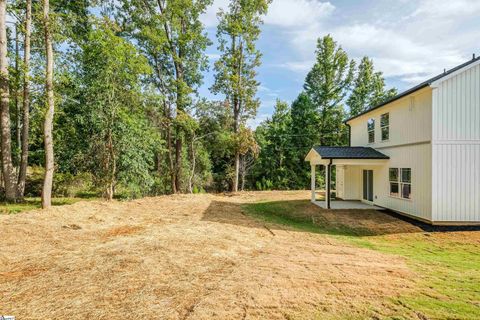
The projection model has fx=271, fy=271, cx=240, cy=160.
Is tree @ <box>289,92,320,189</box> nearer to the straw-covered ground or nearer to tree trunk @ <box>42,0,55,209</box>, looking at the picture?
the straw-covered ground

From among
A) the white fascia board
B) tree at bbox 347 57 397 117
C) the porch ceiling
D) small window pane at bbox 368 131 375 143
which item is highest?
tree at bbox 347 57 397 117

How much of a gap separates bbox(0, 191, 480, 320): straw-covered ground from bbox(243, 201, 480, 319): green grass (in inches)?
1.2

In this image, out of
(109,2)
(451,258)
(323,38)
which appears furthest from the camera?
(323,38)

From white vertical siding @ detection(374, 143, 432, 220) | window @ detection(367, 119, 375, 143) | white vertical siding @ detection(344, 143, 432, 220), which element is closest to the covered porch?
white vertical siding @ detection(344, 143, 432, 220)

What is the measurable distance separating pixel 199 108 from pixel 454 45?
16126 mm

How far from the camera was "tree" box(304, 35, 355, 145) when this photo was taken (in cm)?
2717

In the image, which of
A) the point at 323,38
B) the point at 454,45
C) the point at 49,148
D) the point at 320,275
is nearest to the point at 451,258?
the point at 320,275

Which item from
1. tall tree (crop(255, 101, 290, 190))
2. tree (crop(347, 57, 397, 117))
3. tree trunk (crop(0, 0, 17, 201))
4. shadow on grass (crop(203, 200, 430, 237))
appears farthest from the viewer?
tall tree (crop(255, 101, 290, 190))

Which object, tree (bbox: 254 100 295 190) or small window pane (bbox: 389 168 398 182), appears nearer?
small window pane (bbox: 389 168 398 182)

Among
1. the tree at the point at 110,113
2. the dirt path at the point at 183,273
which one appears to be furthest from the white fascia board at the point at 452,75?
the tree at the point at 110,113

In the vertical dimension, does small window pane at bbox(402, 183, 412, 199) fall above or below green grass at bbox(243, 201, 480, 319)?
above

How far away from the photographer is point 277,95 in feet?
108

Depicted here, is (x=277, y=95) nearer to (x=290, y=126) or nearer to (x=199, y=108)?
(x=290, y=126)

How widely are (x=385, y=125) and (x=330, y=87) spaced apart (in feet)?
52.4
